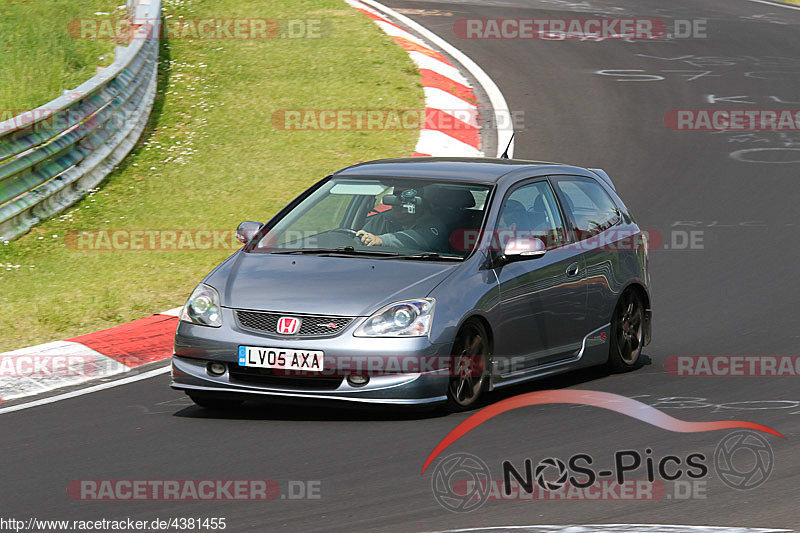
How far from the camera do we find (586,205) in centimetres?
959

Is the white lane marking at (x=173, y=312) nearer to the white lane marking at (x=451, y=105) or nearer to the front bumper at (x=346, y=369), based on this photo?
the front bumper at (x=346, y=369)

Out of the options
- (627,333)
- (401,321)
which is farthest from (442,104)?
(401,321)

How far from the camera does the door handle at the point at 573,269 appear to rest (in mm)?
8909

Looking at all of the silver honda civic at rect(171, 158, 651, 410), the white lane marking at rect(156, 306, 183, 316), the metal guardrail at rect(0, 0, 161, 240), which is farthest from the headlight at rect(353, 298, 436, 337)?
the metal guardrail at rect(0, 0, 161, 240)

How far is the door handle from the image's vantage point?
351 inches

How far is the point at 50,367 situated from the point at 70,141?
565cm

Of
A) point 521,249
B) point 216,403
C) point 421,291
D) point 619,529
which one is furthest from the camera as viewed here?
point 521,249

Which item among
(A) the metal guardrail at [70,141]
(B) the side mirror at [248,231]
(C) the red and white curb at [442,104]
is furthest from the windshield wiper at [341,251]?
(C) the red and white curb at [442,104]

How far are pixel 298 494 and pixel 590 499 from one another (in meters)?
1.34

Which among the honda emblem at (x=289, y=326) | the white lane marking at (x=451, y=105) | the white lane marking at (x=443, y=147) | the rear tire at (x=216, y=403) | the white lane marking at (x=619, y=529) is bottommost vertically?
the rear tire at (x=216, y=403)

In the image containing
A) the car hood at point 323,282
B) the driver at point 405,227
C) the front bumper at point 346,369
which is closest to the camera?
the front bumper at point 346,369

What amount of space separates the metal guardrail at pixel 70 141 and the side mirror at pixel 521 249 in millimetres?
6417

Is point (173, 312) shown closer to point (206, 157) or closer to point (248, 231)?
point (248, 231)

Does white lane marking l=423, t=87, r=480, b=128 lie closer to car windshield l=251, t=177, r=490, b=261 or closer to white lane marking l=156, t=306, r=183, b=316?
white lane marking l=156, t=306, r=183, b=316
